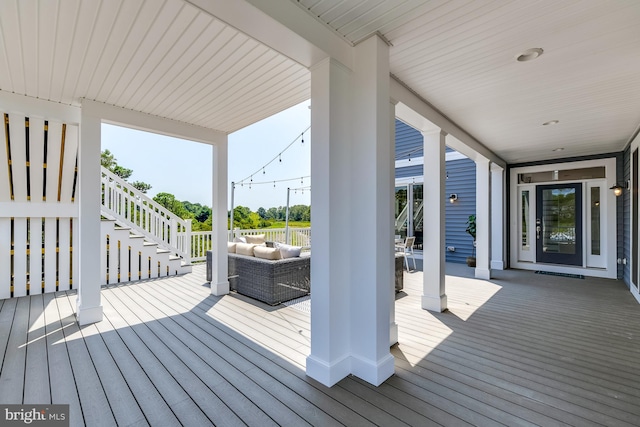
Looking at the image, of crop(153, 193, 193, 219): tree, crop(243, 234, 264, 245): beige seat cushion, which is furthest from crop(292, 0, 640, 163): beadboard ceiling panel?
crop(153, 193, 193, 219): tree

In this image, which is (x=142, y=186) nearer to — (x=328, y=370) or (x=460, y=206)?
(x=460, y=206)

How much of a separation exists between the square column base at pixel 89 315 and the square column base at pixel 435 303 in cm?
413

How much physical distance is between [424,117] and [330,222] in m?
2.10

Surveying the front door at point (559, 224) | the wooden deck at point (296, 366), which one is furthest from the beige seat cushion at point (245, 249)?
the front door at point (559, 224)

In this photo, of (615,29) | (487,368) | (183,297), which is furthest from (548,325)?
(183,297)

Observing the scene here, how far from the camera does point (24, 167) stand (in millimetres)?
4129

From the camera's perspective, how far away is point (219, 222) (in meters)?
4.62

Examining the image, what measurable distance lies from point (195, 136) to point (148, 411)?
368 cm

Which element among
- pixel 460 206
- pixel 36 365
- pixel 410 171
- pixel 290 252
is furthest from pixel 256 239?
pixel 460 206

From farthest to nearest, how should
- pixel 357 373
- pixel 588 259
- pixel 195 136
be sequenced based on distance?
pixel 588 259 < pixel 195 136 < pixel 357 373

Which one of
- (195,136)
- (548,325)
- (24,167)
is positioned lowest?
(548,325)

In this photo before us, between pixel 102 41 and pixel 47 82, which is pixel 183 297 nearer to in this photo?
pixel 47 82

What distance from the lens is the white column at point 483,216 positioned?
575 centimetres

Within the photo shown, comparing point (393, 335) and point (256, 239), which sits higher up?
point (256, 239)
